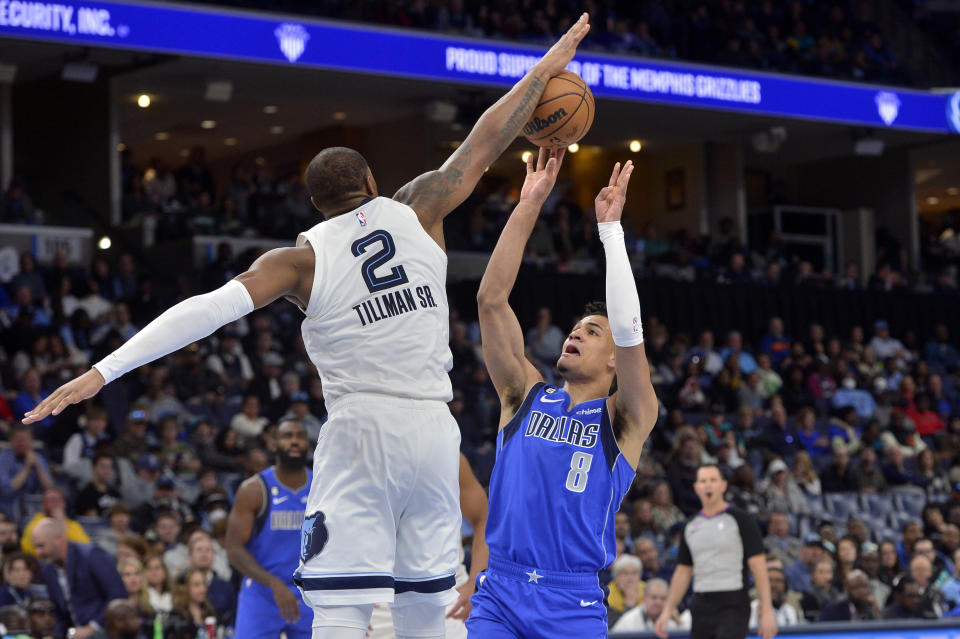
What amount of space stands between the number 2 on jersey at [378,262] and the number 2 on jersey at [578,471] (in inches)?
42.1

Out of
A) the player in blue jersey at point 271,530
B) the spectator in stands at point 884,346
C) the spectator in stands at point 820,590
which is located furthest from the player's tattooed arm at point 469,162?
the spectator in stands at point 884,346

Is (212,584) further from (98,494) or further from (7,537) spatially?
(98,494)

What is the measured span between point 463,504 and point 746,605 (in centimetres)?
315

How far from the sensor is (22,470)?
37.1ft

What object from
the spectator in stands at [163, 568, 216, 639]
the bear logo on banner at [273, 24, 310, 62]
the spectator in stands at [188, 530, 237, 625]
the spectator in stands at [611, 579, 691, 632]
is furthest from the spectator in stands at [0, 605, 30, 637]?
the bear logo on banner at [273, 24, 310, 62]

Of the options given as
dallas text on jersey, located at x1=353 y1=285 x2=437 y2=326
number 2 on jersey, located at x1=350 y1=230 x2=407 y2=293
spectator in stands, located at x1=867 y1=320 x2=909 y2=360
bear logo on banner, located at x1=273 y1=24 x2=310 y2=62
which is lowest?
dallas text on jersey, located at x1=353 y1=285 x2=437 y2=326

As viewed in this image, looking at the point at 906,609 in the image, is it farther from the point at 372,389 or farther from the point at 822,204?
the point at 822,204

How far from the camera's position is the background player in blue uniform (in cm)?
488

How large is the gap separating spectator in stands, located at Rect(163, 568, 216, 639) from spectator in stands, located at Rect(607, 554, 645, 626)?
338 cm

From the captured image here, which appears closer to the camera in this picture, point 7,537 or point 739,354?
point 7,537

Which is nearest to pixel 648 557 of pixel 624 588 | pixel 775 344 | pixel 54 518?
pixel 624 588

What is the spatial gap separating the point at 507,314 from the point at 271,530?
266 centimetres

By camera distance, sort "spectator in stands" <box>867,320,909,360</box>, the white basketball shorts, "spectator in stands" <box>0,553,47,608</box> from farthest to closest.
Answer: "spectator in stands" <box>867,320,909,360</box> < "spectator in stands" <box>0,553,47,608</box> < the white basketball shorts

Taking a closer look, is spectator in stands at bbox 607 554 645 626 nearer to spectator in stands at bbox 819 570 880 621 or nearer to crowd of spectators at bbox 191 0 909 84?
spectator in stands at bbox 819 570 880 621
